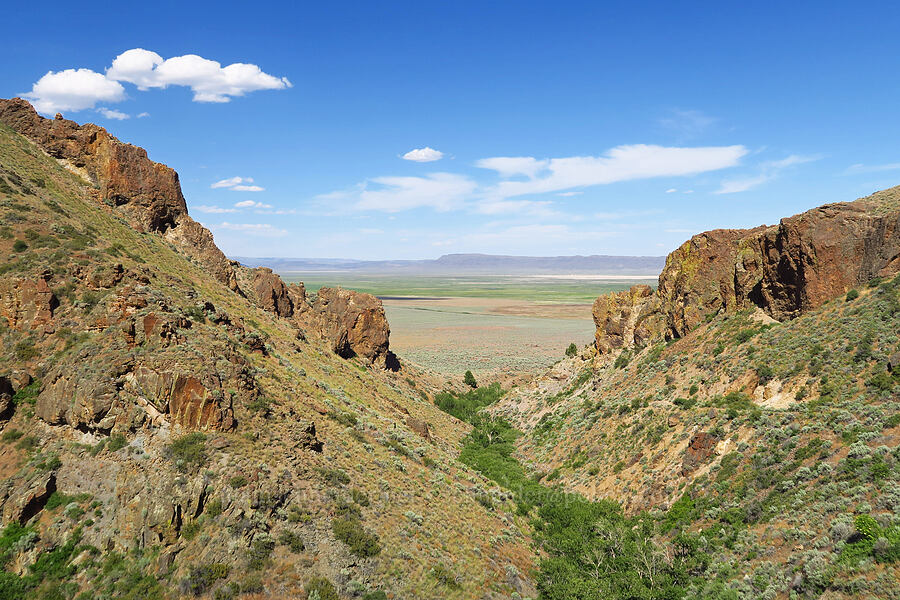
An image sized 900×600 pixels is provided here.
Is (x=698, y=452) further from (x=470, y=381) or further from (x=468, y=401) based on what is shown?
(x=470, y=381)

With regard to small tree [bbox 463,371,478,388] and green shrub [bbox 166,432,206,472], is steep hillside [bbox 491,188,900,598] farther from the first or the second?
small tree [bbox 463,371,478,388]

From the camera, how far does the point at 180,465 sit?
18.6 metres

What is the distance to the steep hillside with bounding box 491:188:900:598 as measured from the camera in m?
16.7

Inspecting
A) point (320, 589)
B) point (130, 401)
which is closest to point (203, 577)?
point (320, 589)

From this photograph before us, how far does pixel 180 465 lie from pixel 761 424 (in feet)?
98.7

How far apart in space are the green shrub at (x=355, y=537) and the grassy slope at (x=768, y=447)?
13.8 metres

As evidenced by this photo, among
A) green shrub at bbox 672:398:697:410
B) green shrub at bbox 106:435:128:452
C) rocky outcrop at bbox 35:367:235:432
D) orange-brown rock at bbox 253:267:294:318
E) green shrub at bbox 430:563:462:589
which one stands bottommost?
green shrub at bbox 430:563:462:589

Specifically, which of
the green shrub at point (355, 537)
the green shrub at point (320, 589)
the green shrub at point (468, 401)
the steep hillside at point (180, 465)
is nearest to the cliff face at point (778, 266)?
the green shrub at point (468, 401)

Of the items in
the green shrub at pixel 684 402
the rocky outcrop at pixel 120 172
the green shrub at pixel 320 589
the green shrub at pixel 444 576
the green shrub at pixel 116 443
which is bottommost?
the green shrub at pixel 444 576

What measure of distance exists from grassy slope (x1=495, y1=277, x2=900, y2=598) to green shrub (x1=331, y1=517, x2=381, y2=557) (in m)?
13.8

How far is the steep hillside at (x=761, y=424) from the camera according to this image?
1667 cm

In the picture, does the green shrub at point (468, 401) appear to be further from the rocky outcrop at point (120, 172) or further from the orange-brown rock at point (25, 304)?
the orange-brown rock at point (25, 304)

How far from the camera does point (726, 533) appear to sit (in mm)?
20203

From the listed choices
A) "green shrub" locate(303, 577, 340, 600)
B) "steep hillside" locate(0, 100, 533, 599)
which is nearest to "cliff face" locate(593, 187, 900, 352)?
"steep hillside" locate(0, 100, 533, 599)
